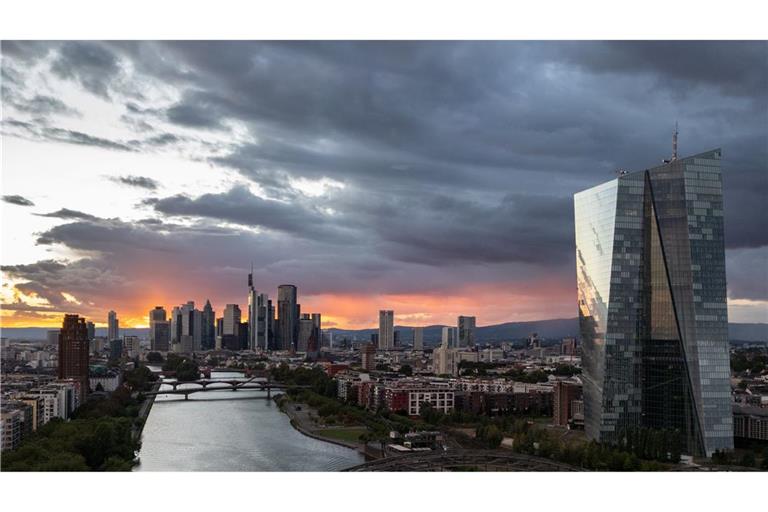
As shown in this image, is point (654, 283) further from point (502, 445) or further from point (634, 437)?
point (502, 445)

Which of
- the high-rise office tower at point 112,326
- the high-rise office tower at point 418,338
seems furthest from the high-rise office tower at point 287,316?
the high-rise office tower at point 112,326

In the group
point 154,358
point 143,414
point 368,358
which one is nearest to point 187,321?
point 154,358

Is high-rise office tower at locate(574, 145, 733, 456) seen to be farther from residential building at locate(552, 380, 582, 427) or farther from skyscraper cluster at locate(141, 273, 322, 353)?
skyscraper cluster at locate(141, 273, 322, 353)

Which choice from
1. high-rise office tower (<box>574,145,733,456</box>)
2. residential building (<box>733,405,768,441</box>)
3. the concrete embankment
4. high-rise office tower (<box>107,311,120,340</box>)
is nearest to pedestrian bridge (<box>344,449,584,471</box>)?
high-rise office tower (<box>574,145,733,456</box>)

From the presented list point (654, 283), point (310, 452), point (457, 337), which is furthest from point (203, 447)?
point (457, 337)

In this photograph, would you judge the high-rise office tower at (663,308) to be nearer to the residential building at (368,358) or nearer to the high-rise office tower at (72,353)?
the high-rise office tower at (72,353)

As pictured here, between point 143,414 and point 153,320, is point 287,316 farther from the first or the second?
point 143,414
